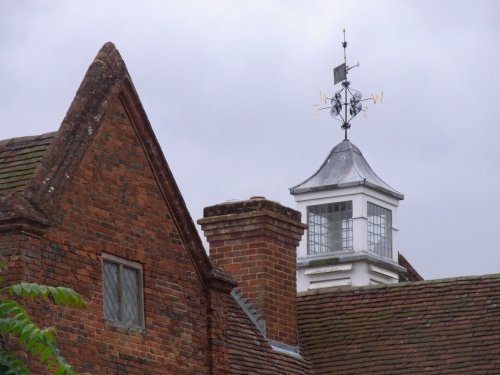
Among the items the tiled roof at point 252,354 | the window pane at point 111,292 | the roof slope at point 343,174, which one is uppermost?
the roof slope at point 343,174

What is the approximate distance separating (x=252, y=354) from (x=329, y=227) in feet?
43.1

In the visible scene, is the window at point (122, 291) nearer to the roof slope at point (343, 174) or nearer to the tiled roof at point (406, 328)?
the tiled roof at point (406, 328)

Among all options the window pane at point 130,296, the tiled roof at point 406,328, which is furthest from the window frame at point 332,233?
the window pane at point 130,296

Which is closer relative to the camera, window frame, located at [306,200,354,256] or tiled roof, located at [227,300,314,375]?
tiled roof, located at [227,300,314,375]

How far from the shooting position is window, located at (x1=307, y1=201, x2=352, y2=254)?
3878 cm

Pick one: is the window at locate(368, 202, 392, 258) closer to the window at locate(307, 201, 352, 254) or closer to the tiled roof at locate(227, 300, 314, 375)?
the window at locate(307, 201, 352, 254)

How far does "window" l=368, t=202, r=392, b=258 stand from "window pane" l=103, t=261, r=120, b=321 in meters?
17.1

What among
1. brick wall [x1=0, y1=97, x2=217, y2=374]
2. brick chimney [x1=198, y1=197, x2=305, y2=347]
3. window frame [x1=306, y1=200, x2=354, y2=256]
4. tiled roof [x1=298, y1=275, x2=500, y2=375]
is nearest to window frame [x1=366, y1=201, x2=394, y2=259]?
window frame [x1=306, y1=200, x2=354, y2=256]

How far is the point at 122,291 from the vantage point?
70.6 feet

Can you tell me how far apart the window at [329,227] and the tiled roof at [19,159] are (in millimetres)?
17395

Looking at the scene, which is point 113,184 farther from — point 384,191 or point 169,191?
point 384,191

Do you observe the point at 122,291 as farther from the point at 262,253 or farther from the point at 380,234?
the point at 380,234

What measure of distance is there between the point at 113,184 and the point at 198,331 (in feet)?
7.91

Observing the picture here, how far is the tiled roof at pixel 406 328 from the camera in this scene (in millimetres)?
26578
